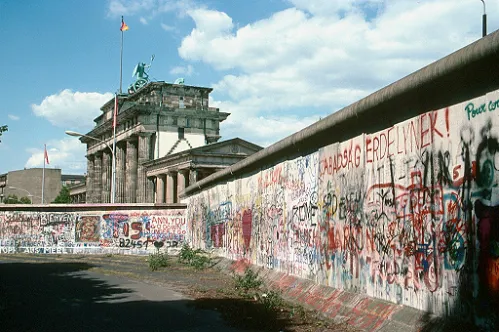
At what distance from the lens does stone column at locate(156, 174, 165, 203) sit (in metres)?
59.7

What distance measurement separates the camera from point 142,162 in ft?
219

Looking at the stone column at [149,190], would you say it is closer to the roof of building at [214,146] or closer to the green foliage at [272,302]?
the roof of building at [214,146]

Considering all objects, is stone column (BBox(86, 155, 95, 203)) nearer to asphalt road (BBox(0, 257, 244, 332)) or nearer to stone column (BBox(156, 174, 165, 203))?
stone column (BBox(156, 174, 165, 203))

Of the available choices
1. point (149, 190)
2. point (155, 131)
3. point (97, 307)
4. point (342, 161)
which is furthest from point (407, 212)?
point (155, 131)

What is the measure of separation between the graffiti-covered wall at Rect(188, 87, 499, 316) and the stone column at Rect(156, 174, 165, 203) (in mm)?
47542

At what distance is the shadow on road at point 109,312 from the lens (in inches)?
334

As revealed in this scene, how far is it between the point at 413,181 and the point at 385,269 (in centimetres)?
143

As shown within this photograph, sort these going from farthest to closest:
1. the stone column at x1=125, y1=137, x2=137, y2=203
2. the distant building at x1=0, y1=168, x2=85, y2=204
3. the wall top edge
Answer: the distant building at x1=0, y1=168, x2=85, y2=204 < the stone column at x1=125, y1=137, x2=137, y2=203 < the wall top edge

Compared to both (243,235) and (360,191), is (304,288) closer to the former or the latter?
(360,191)

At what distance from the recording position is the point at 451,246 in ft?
21.3

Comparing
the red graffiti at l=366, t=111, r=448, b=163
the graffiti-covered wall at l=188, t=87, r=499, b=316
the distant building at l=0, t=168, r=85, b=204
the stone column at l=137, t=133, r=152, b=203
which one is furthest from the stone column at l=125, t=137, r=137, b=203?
the red graffiti at l=366, t=111, r=448, b=163

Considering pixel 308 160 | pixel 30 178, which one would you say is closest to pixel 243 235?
pixel 308 160

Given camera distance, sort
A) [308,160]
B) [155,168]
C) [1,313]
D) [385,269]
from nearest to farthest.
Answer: [385,269] < [1,313] < [308,160] < [155,168]

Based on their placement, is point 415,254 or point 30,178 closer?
point 415,254
